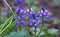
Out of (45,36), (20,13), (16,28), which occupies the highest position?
(20,13)

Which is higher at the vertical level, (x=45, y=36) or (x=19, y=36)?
(x=19, y=36)

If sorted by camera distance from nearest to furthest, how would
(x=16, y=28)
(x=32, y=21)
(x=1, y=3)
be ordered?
1. (x=1, y=3)
2. (x=32, y=21)
3. (x=16, y=28)

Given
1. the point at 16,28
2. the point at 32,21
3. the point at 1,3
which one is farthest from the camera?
the point at 16,28

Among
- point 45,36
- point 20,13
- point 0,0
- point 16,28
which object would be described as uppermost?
point 0,0

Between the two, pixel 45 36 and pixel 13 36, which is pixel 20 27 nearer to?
pixel 13 36

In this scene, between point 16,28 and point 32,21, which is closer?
point 32,21

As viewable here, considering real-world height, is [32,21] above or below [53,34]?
above

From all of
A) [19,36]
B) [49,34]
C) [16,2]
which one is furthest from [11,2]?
[49,34]

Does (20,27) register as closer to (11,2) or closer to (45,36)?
(11,2)

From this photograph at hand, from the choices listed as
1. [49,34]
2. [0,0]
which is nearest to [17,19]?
[0,0]
